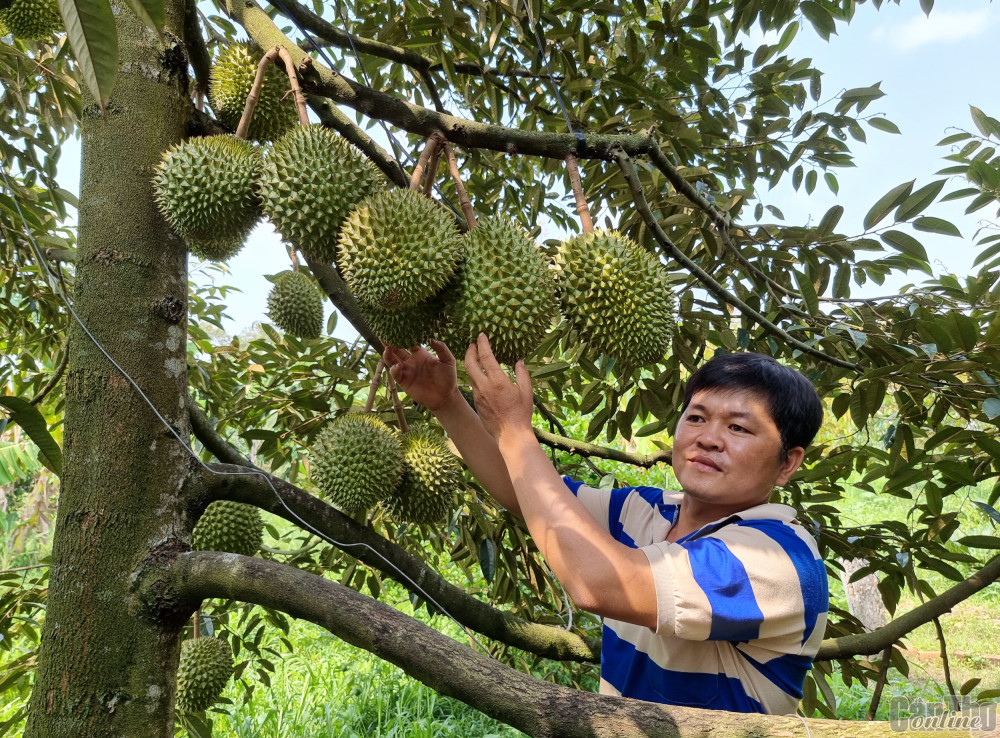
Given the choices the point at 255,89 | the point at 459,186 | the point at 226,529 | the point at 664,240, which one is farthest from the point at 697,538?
the point at 255,89

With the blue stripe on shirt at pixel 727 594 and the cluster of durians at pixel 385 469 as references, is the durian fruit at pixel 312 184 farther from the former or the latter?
the blue stripe on shirt at pixel 727 594

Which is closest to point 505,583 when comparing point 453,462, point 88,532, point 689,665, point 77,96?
point 453,462

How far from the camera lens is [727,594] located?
45.5 inches

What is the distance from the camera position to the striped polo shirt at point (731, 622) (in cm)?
115

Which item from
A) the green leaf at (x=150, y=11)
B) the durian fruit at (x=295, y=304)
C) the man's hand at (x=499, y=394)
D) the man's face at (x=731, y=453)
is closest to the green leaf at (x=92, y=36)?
the green leaf at (x=150, y=11)

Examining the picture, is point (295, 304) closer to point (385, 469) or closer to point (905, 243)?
point (385, 469)

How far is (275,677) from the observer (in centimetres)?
459

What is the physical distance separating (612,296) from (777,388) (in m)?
0.49

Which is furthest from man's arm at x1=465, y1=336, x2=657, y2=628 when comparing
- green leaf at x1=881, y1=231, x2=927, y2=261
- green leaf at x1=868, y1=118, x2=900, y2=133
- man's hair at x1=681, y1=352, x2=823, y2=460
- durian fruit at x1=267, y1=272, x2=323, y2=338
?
green leaf at x1=868, y1=118, x2=900, y2=133

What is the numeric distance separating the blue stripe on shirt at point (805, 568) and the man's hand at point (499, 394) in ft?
1.50

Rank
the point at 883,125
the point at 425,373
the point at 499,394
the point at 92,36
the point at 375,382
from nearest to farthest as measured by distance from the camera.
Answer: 1. the point at 92,36
2. the point at 499,394
3. the point at 375,382
4. the point at 425,373
5. the point at 883,125

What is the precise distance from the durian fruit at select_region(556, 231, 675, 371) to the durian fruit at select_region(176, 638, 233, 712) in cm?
136

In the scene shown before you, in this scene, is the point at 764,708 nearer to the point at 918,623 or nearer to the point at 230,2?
the point at 918,623

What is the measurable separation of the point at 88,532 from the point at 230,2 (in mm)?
1009
